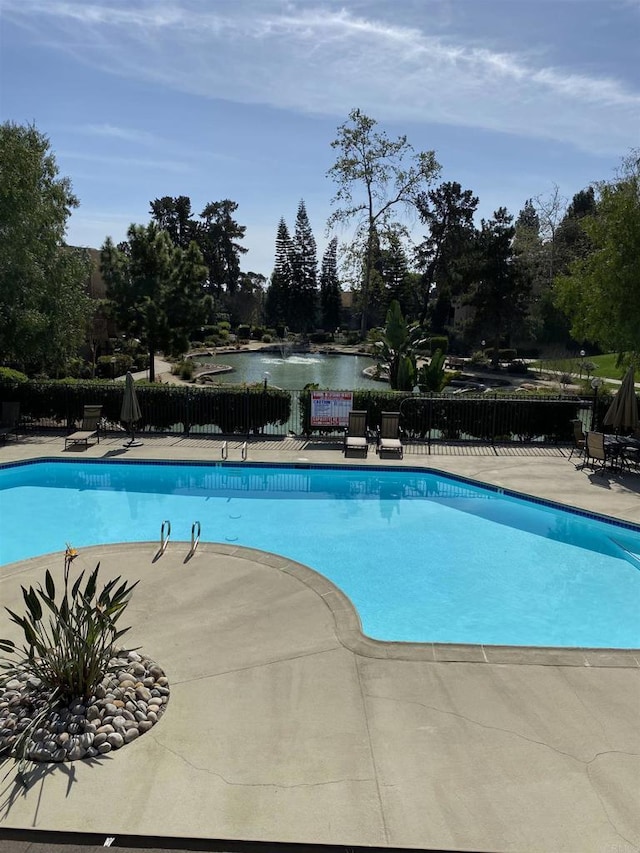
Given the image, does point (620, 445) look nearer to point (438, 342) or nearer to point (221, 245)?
point (438, 342)

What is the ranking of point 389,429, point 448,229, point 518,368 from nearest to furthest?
point 389,429 → point 518,368 → point 448,229

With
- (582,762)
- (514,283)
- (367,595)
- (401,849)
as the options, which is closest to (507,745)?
(582,762)

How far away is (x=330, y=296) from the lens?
7788 cm

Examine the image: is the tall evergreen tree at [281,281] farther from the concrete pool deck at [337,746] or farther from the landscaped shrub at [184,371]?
the concrete pool deck at [337,746]

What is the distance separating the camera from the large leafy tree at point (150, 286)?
90.9ft

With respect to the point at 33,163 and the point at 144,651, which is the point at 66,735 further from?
the point at 33,163

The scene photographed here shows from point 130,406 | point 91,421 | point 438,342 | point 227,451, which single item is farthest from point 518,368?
point 91,421

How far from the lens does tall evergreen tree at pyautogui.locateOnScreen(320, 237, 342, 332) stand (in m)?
77.9

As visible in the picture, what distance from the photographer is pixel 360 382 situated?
38625 mm

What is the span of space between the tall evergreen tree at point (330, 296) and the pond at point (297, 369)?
2252 centimetres

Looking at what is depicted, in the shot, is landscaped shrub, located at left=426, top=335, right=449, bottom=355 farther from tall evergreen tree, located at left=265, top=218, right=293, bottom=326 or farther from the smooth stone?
the smooth stone

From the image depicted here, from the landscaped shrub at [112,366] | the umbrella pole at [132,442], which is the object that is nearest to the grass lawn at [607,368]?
the landscaped shrub at [112,366]

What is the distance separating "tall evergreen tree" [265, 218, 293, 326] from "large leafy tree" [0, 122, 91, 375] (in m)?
57.3

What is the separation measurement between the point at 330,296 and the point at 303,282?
421 cm
